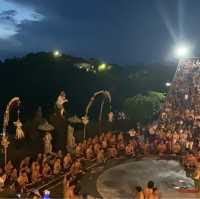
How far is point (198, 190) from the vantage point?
21828 millimetres

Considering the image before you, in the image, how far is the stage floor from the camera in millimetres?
21766

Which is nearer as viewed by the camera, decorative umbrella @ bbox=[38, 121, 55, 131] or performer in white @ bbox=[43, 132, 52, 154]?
decorative umbrella @ bbox=[38, 121, 55, 131]

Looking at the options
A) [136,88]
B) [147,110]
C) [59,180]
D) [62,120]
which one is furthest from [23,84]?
[59,180]

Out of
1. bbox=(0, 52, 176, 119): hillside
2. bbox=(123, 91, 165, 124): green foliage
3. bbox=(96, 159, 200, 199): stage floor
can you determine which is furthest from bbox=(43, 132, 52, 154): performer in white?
bbox=(0, 52, 176, 119): hillside

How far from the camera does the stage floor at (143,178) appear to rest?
21.8 meters

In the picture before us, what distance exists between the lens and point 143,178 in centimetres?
2477

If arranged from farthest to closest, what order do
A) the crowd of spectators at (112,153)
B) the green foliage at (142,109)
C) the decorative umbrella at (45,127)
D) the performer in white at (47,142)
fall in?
the green foliage at (142,109)
the performer in white at (47,142)
the decorative umbrella at (45,127)
the crowd of spectators at (112,153)

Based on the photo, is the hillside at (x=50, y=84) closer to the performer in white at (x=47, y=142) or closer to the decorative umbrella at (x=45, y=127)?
the performer in white at (x=47, y=142)

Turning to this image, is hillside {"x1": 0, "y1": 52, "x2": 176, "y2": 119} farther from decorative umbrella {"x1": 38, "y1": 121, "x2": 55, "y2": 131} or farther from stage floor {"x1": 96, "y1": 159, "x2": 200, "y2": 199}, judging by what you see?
stage floor {"x1": 96, "y1": 159, "x2": 200, "y2": 199}

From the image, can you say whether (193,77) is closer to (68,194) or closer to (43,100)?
(43,100)

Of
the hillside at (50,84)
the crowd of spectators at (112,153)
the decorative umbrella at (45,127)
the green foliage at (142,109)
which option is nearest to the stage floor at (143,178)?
the crowd of spectators at (112,153)

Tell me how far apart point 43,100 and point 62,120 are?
2477 centimetres

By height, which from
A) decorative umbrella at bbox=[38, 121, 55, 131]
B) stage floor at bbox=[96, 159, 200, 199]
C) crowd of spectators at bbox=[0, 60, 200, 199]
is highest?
decorative umbrella at bbox=[38, 121, 55, 131]

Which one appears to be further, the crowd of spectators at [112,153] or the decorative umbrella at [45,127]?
the decorative umbrella at [45,127]
